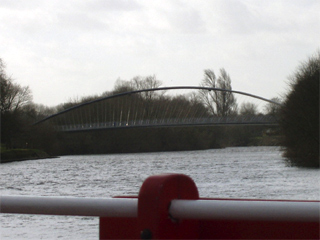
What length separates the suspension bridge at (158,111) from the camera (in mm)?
55656

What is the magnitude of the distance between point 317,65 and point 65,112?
4895cm

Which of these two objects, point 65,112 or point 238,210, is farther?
point 65,112

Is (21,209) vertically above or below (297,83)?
below

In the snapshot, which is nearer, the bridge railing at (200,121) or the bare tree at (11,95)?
the bare tree at (11,95)

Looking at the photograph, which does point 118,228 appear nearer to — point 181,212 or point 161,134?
point 181,212

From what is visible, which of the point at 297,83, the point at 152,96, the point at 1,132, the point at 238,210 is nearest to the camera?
the point at 238,210

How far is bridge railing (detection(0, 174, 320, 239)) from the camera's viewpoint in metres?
0.98

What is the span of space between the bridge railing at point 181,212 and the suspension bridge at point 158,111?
4936 centimetres

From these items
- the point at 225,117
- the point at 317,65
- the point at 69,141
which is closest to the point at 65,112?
the point at 69,141

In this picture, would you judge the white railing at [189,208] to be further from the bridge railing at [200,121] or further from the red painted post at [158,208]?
the bridge railing at [200,121]

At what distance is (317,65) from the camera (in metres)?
26.5

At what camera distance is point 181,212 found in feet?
3.43

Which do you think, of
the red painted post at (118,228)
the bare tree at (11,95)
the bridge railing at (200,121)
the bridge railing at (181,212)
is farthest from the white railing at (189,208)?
the bridge railing at (200,121)

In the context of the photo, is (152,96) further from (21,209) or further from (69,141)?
(21,209)
